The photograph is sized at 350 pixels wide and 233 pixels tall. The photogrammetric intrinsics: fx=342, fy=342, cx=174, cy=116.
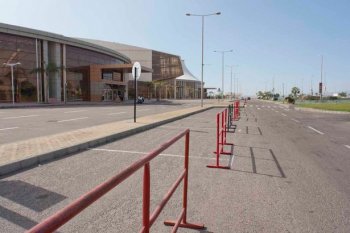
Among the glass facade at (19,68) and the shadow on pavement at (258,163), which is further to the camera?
the glass facade at (19,68)

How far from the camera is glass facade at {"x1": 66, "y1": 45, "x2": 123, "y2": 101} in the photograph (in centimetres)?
5778

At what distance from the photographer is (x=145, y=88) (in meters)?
108

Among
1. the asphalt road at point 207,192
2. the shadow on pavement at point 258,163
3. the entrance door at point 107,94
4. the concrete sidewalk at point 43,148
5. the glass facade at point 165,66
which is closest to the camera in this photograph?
the asphalt road at point 207,192

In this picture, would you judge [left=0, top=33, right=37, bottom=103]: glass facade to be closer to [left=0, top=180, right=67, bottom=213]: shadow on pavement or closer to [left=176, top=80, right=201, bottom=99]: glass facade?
[left=0, top=180, right=67, bottom=213]: shadow on pavement

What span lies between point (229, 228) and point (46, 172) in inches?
167

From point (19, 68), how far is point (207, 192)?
155 ft

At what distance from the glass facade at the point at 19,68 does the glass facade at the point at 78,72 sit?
820 cm

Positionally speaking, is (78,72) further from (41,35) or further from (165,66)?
(165,66)

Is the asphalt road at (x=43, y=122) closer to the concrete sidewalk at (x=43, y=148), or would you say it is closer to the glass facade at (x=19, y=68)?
the concrete sidewalk at (x=43, y=148)

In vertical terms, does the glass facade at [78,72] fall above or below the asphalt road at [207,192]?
above

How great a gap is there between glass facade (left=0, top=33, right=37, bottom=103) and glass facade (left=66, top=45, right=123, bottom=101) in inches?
323

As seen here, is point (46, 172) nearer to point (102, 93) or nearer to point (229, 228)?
point (229, 228)

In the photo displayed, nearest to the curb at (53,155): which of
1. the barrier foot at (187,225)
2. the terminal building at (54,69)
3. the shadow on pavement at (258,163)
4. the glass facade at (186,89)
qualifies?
the barrier foot at (187,225)

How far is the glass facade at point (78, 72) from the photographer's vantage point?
5778 cm
